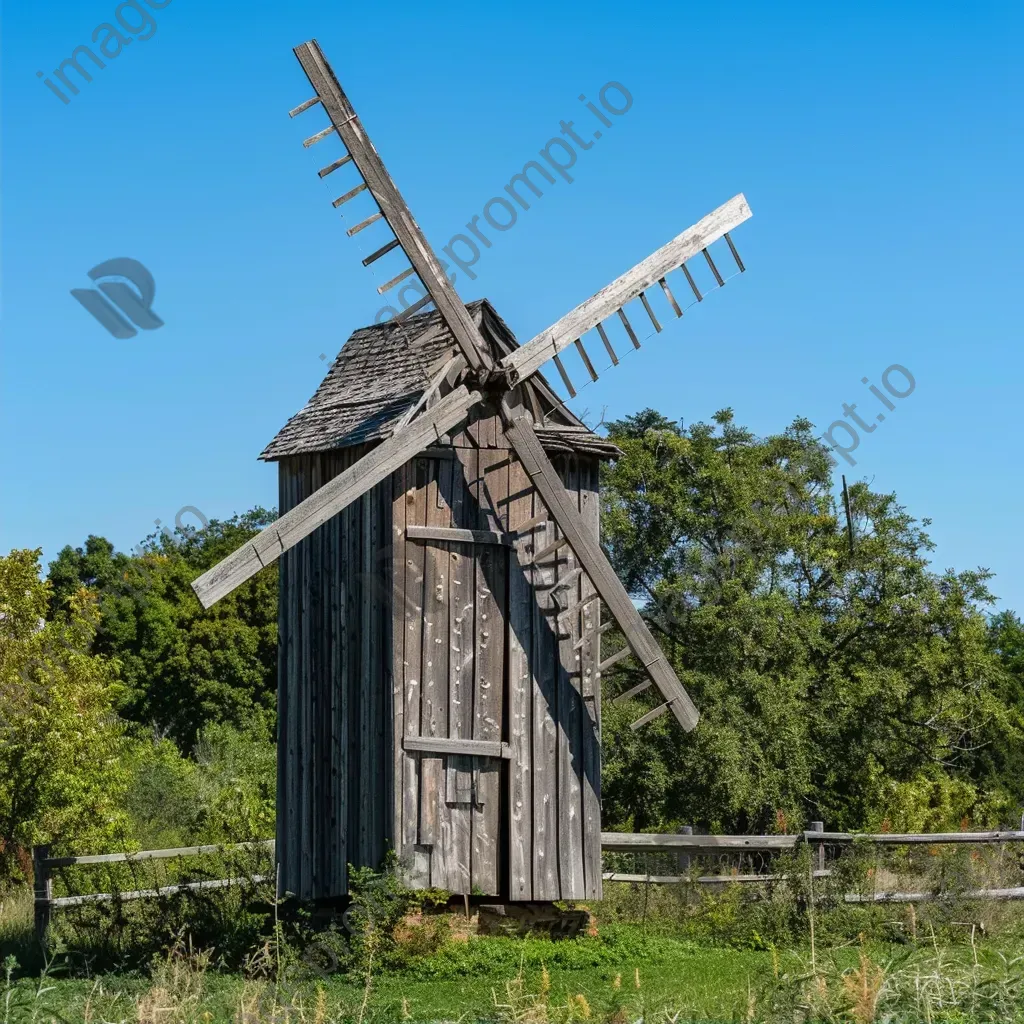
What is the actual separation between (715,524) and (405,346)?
1066 cm

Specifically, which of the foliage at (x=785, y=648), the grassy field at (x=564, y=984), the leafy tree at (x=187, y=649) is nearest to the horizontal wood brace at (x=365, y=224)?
the grassy field at (x=564, y=984)

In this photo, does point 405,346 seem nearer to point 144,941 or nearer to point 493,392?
point 493,392

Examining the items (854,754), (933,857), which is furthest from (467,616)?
(854,754)

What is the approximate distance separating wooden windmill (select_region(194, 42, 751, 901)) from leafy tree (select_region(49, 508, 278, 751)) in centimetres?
2060

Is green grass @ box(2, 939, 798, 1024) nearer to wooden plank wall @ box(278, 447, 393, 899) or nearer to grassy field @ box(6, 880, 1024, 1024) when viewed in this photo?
grassy field @ box(6, 880, 1024, 1024)

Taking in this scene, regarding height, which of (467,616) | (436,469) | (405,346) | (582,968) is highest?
(405,346)

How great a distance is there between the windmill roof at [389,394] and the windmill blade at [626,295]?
494 millimetres

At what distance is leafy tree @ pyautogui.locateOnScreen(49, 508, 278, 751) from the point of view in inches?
1363

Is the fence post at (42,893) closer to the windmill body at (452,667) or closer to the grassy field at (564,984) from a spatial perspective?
the grassy field at (564,984)

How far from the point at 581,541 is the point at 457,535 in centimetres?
111

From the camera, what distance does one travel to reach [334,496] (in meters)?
11.5

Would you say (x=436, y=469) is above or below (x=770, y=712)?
above

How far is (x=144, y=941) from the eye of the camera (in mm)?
13461

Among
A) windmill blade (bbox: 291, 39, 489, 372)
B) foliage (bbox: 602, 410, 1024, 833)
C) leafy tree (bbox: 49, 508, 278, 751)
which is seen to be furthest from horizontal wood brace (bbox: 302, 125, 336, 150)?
leafy tree (bbox: 49, 508, 278, 751)
